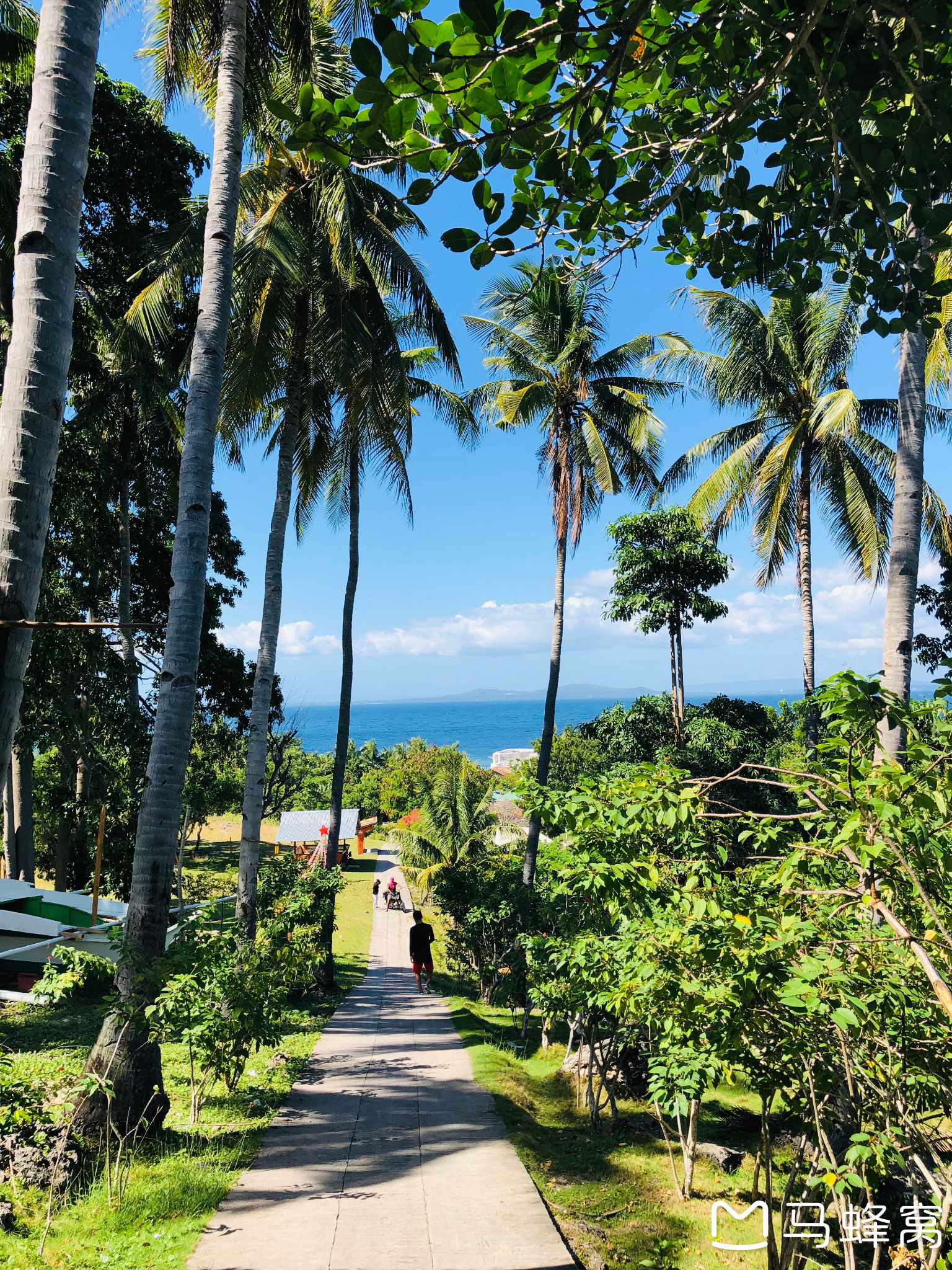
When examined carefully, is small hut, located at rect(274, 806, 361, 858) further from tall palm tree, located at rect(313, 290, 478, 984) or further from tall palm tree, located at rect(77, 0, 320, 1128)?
tall palm tree, located at rect(77, 0, 320, 1128)

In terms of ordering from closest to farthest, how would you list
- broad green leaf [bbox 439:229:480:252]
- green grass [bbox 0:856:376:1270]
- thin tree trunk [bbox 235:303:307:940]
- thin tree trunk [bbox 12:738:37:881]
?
1. broad green leaf [bbox 439:229:480:252]
2. green grass [bbox 0:856:376:1270]
3. thin tree trunk [bbox 235:303:307:940]
4. thin tree trunk [bbox 12:738:37:881]

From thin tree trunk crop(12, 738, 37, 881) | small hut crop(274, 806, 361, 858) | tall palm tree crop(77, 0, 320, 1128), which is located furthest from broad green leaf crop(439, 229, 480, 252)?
small hut crop(274, 806, 361, 858)

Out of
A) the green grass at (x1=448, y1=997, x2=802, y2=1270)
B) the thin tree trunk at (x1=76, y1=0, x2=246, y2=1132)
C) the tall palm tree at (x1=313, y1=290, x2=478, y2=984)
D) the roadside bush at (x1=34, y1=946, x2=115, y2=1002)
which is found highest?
the tall palm tree at (x1=313, y1=290, x2=478, y2=984)

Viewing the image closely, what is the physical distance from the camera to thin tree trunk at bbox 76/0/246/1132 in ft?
18.6

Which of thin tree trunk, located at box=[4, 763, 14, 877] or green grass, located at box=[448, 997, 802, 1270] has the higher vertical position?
thin tree trunk, located at box=[4, 763, 14, 877]

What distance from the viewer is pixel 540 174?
2.45 meters

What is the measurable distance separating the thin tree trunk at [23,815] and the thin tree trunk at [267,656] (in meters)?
6.08

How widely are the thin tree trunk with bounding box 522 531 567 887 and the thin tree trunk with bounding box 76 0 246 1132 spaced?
27.1ft

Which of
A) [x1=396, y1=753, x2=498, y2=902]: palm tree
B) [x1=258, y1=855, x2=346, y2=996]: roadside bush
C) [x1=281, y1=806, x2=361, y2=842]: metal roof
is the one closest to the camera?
[x1=258, y1=855, x2=346, y2=996]: roadside bush

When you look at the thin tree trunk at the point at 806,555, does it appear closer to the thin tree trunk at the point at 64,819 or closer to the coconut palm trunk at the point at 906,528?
the coconut palm trunk at the point at 906,528

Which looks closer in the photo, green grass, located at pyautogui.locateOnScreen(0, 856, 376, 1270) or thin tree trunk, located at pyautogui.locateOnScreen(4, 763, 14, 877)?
green grass, located at pyautogui.locateOnScreen(0, 856, 376, 1270)

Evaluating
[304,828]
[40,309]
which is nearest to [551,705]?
[40,309]

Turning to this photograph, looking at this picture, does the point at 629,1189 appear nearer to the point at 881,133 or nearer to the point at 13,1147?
the point at 13,1147

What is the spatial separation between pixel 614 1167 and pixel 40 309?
764 cm
